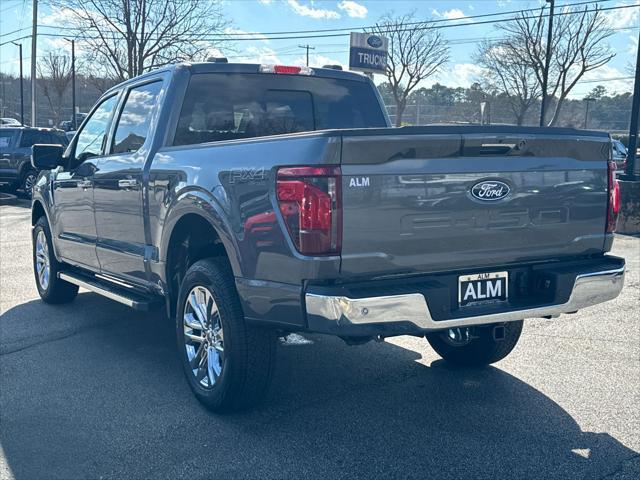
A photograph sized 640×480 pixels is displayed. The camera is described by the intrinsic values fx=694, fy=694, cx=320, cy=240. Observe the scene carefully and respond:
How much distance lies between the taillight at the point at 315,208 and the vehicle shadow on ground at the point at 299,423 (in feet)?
3.56

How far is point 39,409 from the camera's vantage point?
407 centimetres

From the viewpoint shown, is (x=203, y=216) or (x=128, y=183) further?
(x=128, y=183)

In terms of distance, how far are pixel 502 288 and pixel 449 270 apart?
0.34m

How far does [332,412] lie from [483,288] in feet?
3.87

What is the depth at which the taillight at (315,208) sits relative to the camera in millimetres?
3168

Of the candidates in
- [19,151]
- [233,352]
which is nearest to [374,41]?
[19,151]

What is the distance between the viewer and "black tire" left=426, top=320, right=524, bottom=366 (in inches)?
184

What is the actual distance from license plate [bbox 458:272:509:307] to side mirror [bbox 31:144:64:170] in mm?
4119

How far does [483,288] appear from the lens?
3.56m

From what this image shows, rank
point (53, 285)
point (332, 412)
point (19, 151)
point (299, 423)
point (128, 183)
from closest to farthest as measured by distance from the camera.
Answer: point (299, 423) < point (332, 412) < point (128, 183) < point (53, 285) < point (19, 151)

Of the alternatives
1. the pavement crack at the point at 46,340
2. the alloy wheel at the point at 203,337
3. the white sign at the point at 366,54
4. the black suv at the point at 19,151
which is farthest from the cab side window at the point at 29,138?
the alloy wheel at the point at 203,337

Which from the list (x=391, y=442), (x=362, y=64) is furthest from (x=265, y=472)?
(x=362, y=64)

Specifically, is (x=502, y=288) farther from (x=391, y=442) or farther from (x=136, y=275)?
(x=136, y=275)

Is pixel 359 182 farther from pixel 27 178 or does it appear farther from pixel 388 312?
pixel 27 178
